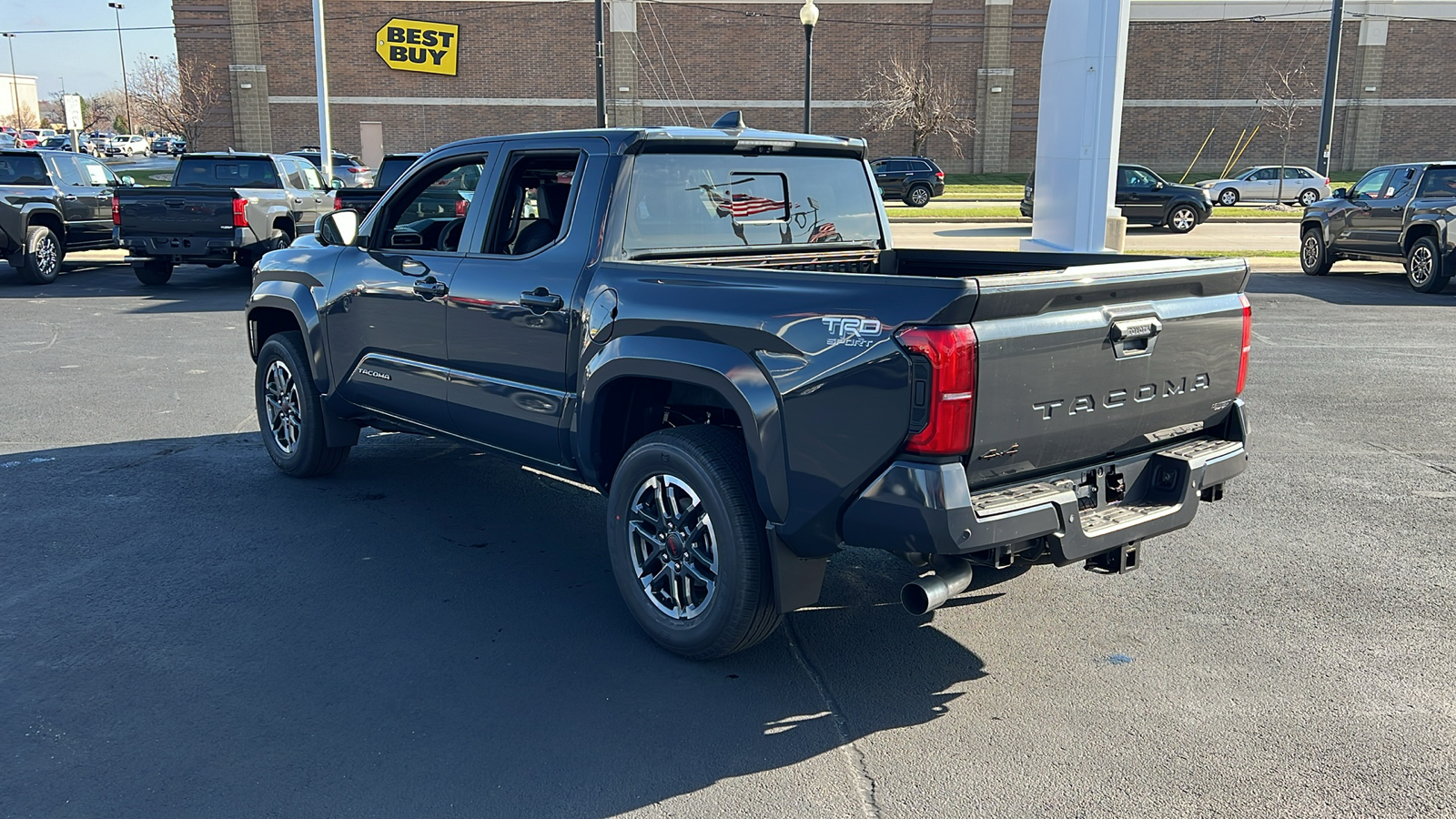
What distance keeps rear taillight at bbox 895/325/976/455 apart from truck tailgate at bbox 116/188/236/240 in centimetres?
1391

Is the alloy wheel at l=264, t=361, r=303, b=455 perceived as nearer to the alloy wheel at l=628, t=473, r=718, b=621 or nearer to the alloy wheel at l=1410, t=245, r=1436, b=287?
the alloy wheel at l=628, t=473, r=718, b=621

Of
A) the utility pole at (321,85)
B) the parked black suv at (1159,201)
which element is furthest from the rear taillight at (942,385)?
the parked black suv at (1159,201)

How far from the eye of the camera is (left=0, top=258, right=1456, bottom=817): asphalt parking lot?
343cm

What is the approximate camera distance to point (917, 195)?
36.8 meters

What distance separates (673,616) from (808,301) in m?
1.37

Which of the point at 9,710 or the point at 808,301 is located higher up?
the point at 808,301

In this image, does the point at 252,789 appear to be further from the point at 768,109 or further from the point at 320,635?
the point at 768,109

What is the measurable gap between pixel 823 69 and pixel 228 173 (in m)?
34.4

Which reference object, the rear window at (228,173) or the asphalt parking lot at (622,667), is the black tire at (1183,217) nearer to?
the rear window at (228,173)

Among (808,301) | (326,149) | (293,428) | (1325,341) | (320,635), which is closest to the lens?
(808,301)

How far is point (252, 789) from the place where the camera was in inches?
133

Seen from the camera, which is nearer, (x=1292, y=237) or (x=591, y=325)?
(x=591, y=325)

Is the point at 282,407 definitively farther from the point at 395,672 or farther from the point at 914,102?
the point at 914,102

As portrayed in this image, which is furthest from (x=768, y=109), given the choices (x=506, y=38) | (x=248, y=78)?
(x=248, y=78)
